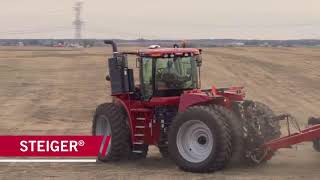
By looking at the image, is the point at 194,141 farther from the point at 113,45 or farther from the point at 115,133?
the point at 113,45

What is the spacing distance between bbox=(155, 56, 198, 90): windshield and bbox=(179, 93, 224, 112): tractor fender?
556 mm

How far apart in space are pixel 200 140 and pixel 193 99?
67 cm

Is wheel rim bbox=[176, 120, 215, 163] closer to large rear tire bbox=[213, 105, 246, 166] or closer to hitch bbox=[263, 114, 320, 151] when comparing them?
large rear tire bbox=[213, 105, 246, 166]

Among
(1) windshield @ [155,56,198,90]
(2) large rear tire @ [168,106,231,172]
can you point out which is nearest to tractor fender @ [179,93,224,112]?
(2) large rear tire @ [168,106,231,172]

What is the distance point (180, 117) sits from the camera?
11.3 meters

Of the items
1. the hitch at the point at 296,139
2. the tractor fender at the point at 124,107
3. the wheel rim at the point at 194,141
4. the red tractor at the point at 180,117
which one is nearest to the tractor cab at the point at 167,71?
the red tractor at the point at 180,117

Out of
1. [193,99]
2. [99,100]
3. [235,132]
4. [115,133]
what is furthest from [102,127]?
[99,100]

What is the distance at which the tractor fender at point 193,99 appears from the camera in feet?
37.1

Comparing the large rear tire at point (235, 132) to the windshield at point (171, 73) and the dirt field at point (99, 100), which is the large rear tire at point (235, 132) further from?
the windshield at point (171, 73)

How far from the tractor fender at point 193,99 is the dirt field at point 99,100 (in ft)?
3.58

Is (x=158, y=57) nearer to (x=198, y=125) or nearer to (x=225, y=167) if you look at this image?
(x=198, y=125)

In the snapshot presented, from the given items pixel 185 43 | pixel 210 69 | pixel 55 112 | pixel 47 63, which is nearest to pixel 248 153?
pixel 185 43

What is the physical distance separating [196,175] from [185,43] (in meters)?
3.00

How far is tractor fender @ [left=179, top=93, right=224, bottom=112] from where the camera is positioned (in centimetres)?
1130
